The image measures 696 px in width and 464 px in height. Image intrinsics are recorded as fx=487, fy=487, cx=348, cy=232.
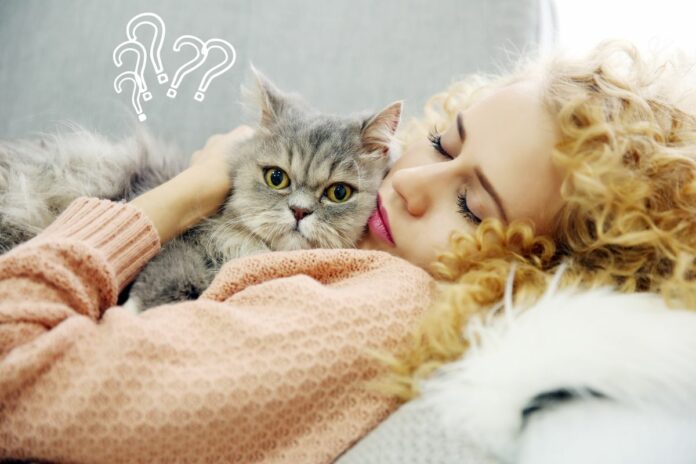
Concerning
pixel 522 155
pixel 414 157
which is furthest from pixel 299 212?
pixel 522 155

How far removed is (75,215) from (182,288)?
0.86ft

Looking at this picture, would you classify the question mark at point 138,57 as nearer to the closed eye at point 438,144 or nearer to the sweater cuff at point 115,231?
the sweater cuff at point 115,231

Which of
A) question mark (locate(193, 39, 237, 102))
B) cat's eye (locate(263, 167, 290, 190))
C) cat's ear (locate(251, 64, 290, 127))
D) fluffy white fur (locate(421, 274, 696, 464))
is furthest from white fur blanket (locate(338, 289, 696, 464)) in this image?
question mark (locate(193, 39, 237, 102))

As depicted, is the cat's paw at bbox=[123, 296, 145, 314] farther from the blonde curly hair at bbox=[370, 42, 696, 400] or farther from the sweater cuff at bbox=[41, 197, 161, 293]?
the blonde curly hair at bbox=[370, 42, 696, 400]

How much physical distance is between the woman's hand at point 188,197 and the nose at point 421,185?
1.69 feet

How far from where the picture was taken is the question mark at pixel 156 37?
1716 mm

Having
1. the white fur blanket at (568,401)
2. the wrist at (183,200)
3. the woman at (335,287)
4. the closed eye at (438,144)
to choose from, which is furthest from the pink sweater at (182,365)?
the closed eye at (438,144)

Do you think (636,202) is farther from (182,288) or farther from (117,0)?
(117,0)

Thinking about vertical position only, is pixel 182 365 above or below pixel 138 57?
below

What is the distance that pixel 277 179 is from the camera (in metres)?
1.27

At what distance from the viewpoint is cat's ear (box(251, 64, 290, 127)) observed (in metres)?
1.30

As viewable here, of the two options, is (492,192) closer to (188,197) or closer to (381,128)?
(381,128)

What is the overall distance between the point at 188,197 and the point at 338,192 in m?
0.38

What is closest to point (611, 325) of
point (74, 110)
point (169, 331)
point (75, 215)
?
point (169, 331)
